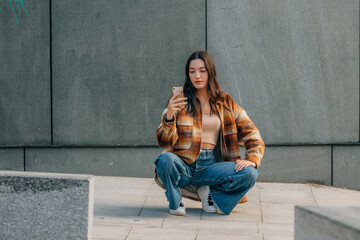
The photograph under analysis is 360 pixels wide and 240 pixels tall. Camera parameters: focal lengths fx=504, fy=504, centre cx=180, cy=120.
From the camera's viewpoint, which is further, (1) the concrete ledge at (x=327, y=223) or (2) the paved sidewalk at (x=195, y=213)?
(2) the paved sidewalk at (x=195, y=213)

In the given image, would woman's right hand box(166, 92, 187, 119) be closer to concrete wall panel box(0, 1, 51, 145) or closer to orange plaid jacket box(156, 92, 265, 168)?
orange plaid jacket box(156, 92, 265, 168)

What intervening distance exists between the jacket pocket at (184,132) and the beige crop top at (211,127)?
0.14m

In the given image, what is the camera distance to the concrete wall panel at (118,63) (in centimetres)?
634

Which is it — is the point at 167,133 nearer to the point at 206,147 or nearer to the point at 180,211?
the point at 206,147

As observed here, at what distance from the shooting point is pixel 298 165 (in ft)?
20.9

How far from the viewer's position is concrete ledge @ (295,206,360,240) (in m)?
2.12

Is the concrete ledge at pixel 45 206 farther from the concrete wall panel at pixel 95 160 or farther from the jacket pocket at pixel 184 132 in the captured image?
the concrete wall panel at pixel 95 160

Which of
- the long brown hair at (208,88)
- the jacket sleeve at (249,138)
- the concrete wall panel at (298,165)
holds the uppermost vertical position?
the long brown hair at (208,88)

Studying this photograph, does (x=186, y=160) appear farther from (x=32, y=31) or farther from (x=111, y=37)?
(x=32, y=31)

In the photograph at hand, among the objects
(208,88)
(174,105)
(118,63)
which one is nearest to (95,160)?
(118,63)

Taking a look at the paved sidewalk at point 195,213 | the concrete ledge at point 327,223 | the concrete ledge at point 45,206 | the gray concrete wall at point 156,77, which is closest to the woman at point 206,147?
the paved sidewalk at point 195,213

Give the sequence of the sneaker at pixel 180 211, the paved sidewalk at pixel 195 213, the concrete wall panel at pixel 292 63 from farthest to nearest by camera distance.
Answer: the concrete wall panel at pixel 292 63 → the sneaker at pixel 180 211 → the paved sidewalk at pixel 195 213

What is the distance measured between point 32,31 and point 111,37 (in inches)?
40.2

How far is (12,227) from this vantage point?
3.25 metres
